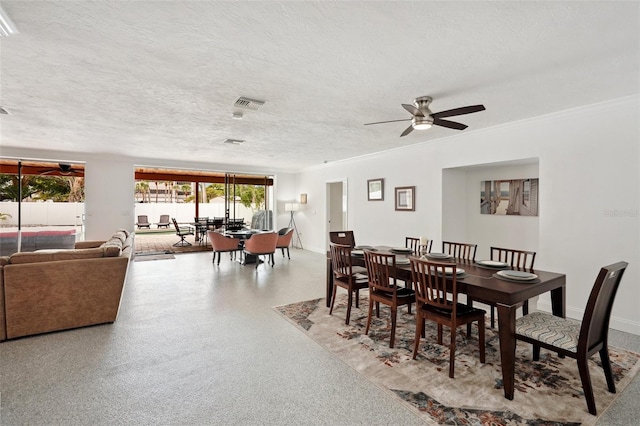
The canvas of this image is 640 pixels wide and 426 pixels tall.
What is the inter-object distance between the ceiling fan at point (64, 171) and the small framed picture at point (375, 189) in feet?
23.5

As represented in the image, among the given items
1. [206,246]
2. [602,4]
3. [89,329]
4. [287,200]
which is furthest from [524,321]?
[206,246]

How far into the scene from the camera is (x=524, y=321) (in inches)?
94.7

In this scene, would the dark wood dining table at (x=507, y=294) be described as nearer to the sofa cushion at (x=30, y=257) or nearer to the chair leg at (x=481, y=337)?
the chair leg at (x=481, y=337)

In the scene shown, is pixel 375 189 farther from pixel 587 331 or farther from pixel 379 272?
pixel 587 331

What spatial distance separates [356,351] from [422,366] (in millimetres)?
589

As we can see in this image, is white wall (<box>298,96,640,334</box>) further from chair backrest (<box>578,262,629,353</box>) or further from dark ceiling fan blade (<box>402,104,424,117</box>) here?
dark ceiling fan blade (<box>402,104,424,117</box>)

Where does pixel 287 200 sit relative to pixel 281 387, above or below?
above

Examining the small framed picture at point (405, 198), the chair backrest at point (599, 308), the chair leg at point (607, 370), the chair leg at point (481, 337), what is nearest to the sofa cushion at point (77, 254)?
the chair leg at point (481, 337)

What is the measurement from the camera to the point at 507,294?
2195 mm

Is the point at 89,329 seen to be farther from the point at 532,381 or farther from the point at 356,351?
the point at 532,381

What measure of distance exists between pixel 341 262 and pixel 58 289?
307 centimetres

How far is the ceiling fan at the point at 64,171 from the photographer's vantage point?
24.3 feet

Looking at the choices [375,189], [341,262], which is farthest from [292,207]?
[341,262]

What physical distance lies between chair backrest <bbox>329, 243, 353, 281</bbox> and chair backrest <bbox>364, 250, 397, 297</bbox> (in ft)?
1.14
